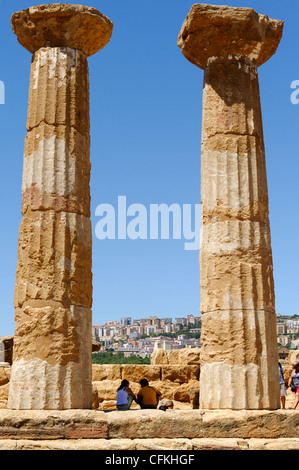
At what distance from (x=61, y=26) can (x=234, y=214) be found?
16.3 feet

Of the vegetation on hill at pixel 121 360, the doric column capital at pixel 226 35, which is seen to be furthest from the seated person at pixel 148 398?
the vegetation on hill at pixel 121 360

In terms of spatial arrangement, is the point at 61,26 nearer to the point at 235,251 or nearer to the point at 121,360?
the point at 235,251

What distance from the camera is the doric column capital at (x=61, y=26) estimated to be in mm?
12367

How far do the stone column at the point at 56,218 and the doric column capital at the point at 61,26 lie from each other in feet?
0.06

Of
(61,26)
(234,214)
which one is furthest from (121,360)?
(61,26)

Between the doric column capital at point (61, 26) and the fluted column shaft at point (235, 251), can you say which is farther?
the doric column capital at point (61, 26)

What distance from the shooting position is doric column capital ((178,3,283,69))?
41.5 ft

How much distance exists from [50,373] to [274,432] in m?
3.98

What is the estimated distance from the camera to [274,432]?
36.1 feet

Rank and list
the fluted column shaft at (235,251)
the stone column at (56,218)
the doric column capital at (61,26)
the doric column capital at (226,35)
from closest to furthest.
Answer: the stone column at (56,218) → the fluted column shaft at (235,251) → the doric column capital at (61,26) → the doric column capital at (226,35)

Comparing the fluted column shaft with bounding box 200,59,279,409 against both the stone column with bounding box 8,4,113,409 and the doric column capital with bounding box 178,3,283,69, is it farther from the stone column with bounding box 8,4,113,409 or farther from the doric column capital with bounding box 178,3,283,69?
the stone column with bounding box 8,4,113,409

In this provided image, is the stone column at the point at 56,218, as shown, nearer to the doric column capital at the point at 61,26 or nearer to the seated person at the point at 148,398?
the doric column capital at the point at 61,26

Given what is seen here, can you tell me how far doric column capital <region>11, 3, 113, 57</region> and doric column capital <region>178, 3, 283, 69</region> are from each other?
1.72 meters

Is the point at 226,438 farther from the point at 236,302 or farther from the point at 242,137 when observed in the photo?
the point at 242,137
